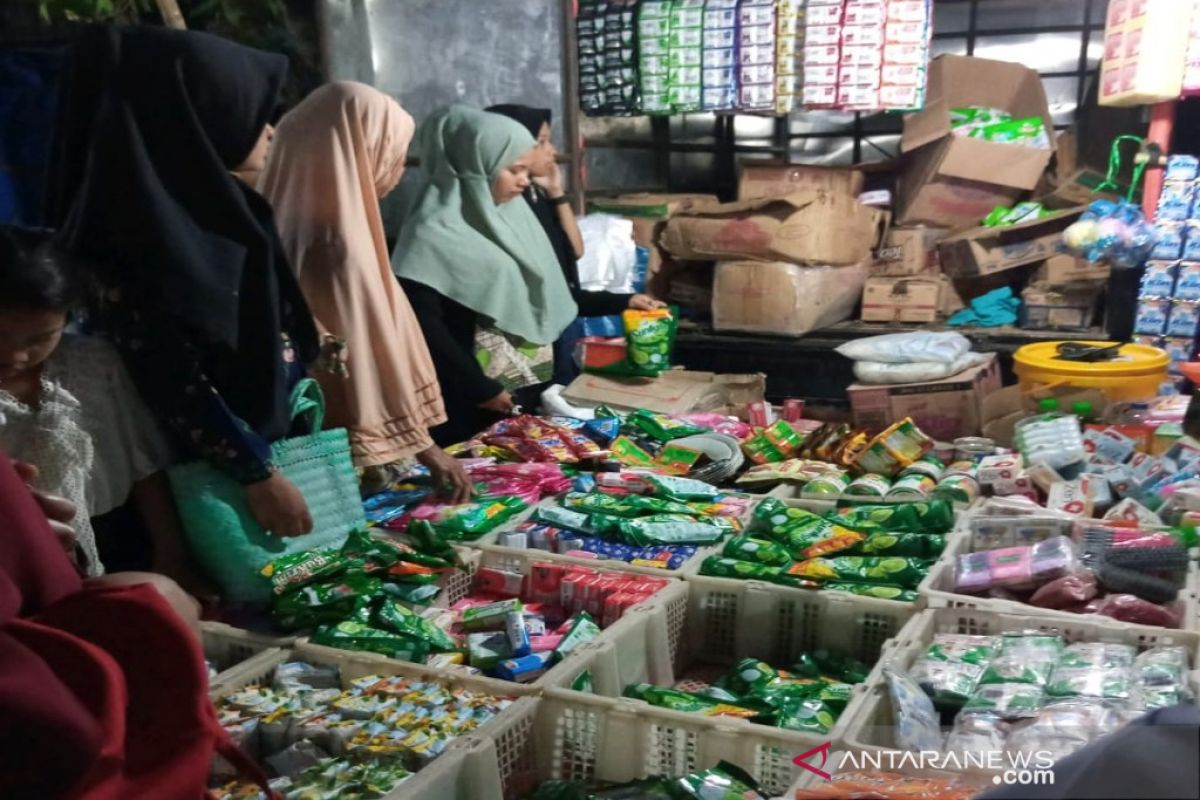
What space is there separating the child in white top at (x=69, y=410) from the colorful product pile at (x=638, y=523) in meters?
0.87

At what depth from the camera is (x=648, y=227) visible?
5191mm

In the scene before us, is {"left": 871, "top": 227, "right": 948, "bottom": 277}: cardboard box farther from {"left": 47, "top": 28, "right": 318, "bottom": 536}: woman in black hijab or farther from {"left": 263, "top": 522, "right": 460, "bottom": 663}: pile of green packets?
{"left": 47, "top": 28, "right": 318, "bottom": 536}: woman in black hijab

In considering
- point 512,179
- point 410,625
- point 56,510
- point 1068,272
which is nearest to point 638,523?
point 410,625

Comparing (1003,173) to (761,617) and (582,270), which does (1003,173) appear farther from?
(761,617)

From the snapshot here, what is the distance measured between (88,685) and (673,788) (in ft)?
2.97

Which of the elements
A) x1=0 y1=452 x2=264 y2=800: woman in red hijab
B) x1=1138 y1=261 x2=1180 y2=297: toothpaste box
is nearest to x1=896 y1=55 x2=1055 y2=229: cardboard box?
x1=1138 y1=261 x2=1180 y2=297: toothpaste box

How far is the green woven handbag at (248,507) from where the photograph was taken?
2.09 metres

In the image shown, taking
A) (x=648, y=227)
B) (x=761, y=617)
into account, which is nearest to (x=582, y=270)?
(x=648, y=227)

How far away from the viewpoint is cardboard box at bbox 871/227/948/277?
490 centimetres

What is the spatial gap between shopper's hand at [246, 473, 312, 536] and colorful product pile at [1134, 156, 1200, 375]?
3479mm

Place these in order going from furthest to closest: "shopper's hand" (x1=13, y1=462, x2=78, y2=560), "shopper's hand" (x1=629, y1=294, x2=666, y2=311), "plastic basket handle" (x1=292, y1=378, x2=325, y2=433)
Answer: "shopper's hand" (x1=629, y1=294, x2=666, y2=311)
"plastic basket handle" (x1=292, y1=378, x2=325, y2=433)
"shopper's hand" (x1=13, y1=462, x2=78, y2=560)

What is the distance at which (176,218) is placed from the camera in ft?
6.44

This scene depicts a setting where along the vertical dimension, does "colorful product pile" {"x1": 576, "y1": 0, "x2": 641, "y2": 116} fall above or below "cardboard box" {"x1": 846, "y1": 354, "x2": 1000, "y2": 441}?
above

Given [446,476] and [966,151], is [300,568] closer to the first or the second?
[446,476]
